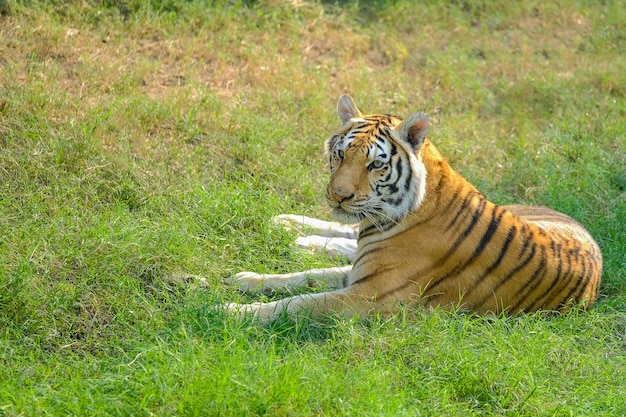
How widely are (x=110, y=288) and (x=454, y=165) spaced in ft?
11.1

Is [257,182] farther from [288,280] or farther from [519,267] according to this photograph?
[519,267]

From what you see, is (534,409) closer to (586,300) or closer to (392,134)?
(586,300)

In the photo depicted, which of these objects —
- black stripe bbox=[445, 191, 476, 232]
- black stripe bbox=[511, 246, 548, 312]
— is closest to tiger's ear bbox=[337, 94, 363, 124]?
black stripe bbox=[445, 191, 476, 232]

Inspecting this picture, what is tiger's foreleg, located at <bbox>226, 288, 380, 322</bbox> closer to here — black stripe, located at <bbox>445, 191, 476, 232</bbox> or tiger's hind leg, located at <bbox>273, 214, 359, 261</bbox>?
black stripe, located at <bbox>445, 191, 476, 232</bbox>

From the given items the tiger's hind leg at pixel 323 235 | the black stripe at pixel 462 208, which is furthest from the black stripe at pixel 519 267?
the tiger's hind leg at pixel 323 235

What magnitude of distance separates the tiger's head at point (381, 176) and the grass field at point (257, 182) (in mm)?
595

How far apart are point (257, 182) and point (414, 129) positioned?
5.58 feet

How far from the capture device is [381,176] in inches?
179

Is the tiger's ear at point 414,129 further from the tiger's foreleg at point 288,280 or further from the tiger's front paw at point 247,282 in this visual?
the tiger's front paw at point 247,282

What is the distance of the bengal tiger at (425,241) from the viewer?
4488 millimetres

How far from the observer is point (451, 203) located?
181 inches

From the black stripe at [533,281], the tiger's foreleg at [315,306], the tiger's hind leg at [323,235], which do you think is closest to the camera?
the tiger's foreleg at [315,306]

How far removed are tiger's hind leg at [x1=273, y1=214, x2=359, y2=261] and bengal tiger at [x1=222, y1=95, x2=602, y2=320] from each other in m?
0.68

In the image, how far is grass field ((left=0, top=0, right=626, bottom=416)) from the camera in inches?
147
